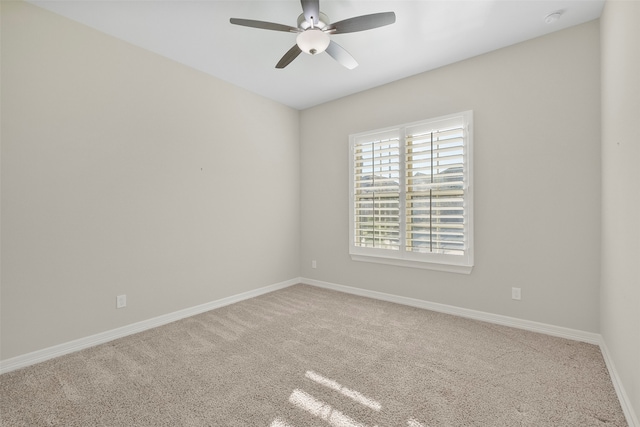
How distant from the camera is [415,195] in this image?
3389mm

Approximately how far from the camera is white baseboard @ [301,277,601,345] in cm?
251

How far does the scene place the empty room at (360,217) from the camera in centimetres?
180

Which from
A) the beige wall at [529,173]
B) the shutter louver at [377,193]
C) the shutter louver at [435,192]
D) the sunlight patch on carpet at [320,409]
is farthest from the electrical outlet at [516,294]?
the sunlight patch on carpet at [320,409]

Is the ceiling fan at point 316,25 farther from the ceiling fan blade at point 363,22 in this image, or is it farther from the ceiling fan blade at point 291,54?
the ceiling fan blade at point 291,54

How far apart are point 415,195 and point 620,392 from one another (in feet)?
7.23

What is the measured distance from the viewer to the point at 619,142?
1.86 meters

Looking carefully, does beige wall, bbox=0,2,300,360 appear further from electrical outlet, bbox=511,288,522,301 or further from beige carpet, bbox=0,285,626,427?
electrical outlet, bbox=511,288,522,301

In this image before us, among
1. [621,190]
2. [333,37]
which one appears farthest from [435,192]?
[333,37]

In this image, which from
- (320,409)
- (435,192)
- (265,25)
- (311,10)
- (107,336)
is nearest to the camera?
(320,409)

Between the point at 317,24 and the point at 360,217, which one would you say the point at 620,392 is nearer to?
the point at 360,217

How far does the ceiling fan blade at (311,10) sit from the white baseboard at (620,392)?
9.59 feet

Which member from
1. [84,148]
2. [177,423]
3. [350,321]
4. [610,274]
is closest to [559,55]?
[610,274]

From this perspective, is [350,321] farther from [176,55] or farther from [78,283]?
[176,55]

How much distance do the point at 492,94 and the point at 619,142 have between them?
1.29m
